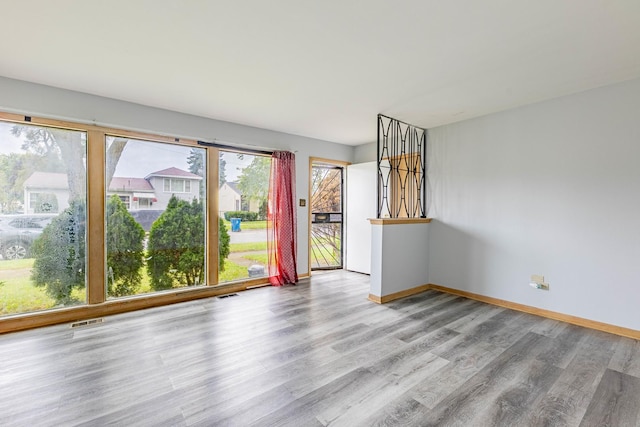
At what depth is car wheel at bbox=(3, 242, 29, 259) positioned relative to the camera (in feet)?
9.16

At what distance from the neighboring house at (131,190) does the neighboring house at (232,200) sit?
1.10 feet

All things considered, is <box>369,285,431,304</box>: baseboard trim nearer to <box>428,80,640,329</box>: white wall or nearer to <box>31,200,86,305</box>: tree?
<box>428,80,640,329</box>: white wall

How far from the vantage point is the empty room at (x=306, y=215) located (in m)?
1.82

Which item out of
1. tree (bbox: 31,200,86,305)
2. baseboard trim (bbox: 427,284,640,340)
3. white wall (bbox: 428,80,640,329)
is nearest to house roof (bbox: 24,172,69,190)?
tree (bbox: 31,200,86,305)

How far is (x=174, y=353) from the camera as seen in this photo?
93.4 inches

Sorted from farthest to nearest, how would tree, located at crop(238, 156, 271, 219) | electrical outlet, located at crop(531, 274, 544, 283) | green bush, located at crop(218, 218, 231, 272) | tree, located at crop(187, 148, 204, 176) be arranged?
tree, located at crop(238, 156, 271, 219) → green bush, located at crop(218, 218, 231, 272) → tree, located at crop(187, 148, 204, 176) → electrical outlet, located at crop(531, 274, 544, 283)

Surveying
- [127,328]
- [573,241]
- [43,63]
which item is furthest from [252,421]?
[573,241]

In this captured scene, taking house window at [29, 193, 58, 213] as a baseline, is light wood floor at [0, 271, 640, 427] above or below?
below

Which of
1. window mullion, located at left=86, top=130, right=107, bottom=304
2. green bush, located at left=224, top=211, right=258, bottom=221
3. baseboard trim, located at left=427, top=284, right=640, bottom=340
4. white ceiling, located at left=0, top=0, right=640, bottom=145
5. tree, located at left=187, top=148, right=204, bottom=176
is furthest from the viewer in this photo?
green bush, located at left=224, top=211, right=258, bottom=221

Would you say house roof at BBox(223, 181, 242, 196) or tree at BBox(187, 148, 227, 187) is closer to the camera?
tree at BBox(187, 148, 227, 187)

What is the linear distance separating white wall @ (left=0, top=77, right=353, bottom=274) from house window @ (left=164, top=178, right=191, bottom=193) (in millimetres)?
591

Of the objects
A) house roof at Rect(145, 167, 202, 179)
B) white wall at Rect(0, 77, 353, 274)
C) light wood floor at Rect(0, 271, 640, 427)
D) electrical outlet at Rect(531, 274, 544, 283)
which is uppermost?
white wall at Rect(0, 77, 353, 274)

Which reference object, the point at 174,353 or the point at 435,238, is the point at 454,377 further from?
the point at 435,238

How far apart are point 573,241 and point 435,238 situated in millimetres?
1592
